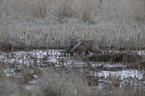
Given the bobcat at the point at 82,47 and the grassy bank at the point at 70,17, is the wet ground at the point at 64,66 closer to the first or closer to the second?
the bobcat at the point at 82,47

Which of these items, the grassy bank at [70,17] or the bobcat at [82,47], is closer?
the bobcat at [82,47]

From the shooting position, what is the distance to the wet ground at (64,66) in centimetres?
418

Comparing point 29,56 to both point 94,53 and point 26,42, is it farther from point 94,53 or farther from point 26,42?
point 94,53

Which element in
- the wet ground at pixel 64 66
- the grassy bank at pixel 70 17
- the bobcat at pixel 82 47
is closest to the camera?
the wet ground at pixel 64 66

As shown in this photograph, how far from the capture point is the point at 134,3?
11.1 metres

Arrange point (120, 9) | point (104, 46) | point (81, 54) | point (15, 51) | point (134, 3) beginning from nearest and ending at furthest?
point (81, 54) → point (15, 51) → point (104, 46) → point (134, 3) → point (120, 9)

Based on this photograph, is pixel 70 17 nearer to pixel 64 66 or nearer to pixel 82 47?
pixel 82 47

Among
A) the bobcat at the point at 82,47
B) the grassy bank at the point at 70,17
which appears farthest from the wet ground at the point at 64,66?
the grassy bank at the point at 70,17

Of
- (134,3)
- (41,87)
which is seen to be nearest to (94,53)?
(41,87)

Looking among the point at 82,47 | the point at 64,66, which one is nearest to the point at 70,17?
the point at 82,47

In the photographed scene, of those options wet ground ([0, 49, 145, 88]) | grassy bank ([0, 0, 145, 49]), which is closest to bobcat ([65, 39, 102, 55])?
wet ground ([0, 49, 145, 88])

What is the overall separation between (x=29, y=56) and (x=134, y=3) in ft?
24.5

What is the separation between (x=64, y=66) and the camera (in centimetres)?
479

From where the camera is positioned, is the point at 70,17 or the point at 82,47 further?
the point at 70,17
